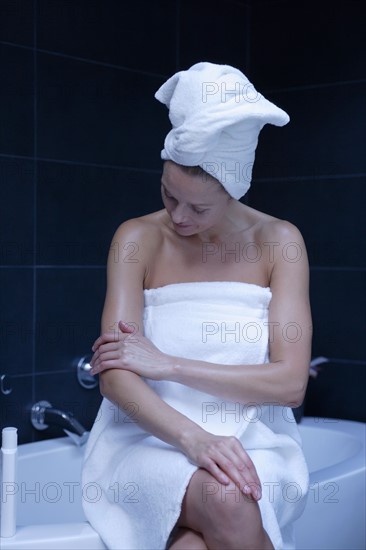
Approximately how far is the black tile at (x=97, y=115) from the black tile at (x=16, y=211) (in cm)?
11

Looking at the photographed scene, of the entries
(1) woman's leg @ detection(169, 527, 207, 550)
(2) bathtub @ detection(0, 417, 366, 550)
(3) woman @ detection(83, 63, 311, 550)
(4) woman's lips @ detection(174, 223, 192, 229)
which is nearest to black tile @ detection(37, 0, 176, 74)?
(3) woman @ detection(83, 63, 311, 550)

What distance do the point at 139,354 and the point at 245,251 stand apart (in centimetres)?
36

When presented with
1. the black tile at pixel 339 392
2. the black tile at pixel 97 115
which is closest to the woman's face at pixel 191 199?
the black tile at pixel 97 115

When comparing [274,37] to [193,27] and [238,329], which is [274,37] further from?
[238,329]

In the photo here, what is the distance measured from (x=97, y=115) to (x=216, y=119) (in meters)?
1.31

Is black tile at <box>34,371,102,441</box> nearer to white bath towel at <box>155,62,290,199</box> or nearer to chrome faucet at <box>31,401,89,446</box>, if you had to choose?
chrome faucet at <box>31,401,89,446</box>

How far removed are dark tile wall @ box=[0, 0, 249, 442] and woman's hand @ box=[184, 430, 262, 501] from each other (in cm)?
119

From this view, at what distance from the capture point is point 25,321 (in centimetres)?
275

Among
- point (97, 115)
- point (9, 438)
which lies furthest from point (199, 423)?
point (97, 115)

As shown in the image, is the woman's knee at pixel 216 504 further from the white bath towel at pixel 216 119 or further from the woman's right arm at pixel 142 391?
the white bath towel at pixel 216 119

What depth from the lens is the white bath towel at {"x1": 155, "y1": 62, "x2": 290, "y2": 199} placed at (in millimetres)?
1688

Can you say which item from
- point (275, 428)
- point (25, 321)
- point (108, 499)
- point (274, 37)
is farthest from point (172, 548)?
point (274, 37)

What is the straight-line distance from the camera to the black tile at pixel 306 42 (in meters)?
3.14

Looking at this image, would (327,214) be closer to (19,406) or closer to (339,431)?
(339,431)
